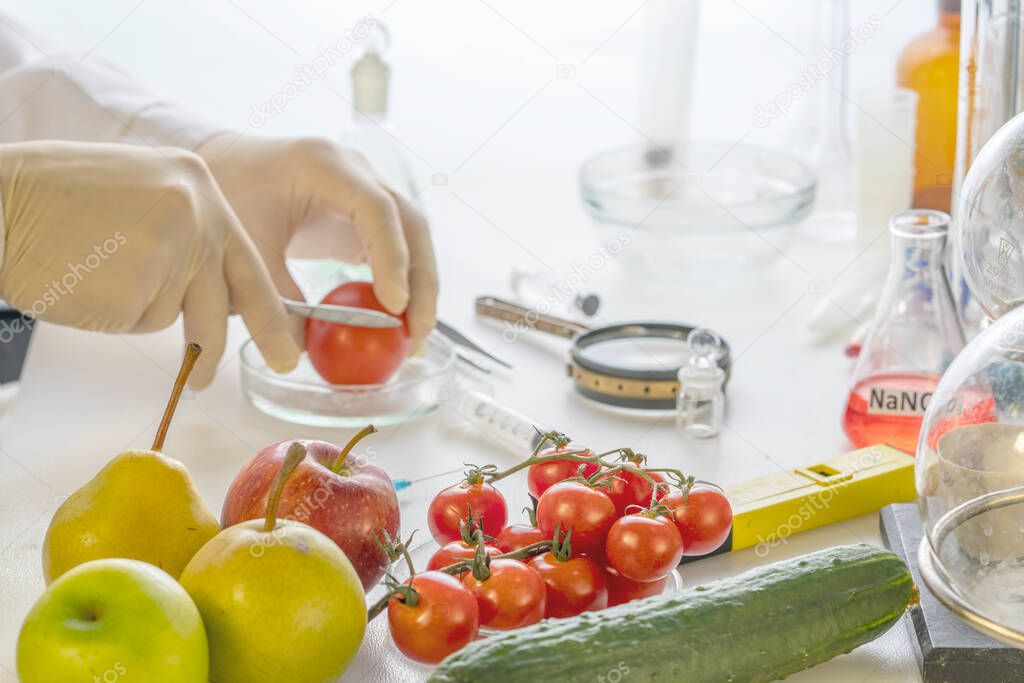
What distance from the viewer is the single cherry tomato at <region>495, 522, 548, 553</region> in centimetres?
84

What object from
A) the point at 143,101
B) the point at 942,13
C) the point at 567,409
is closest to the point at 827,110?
Result: the point at 942,13

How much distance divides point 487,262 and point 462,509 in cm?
90

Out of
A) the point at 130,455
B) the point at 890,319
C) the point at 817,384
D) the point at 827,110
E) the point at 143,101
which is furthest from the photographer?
the point at 827,110

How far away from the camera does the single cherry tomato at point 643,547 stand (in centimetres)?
79

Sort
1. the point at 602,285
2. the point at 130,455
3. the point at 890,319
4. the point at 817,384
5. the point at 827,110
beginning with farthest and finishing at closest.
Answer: the point at 827,110, the point at 602,285, the point at 817,384, the point at 890,319, the point at 130,455

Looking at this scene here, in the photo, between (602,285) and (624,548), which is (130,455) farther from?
(602,285)

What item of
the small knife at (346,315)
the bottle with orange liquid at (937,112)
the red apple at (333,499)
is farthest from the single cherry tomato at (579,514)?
the bottle with orange liquid at (937,112)

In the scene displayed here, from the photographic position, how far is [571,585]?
0.79 meters

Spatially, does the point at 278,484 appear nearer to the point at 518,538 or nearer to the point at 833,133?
the point at 518,538

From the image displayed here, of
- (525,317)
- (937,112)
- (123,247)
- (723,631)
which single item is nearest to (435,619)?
(723,631)

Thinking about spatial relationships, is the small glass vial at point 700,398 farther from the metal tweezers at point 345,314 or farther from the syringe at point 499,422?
the metal tweezers at point 345,314

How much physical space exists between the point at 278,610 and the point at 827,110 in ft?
4.87

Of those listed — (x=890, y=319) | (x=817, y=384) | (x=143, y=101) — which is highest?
(x=143, y=101)

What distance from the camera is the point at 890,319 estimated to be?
118 centimetres
